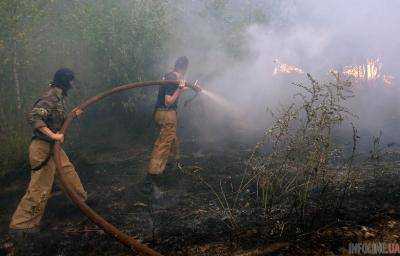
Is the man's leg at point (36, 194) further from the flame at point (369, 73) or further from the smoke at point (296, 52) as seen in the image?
the flame at point (369, 73)

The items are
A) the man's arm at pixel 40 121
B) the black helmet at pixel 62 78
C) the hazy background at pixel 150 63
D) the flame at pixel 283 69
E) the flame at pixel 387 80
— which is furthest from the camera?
the flame at pixel 283 69

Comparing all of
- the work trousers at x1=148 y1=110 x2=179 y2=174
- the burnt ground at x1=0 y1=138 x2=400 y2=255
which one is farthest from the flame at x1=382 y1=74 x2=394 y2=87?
the work trousers at x1=148 y1=110 x2=179 y2=174

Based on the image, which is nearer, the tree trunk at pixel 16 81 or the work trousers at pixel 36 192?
the work trousers at pixel 36 192

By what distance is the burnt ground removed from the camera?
4.20 m

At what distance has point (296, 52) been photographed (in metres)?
14.9

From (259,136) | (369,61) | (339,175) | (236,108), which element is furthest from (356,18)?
(339,175)

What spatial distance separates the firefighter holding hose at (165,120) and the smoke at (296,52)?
3735 millimetres

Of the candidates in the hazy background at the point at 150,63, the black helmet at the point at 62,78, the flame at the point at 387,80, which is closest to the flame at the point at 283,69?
the hazy background at the point at 150,63

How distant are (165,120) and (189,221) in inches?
91.9

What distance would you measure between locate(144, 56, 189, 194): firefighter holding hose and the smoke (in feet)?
12.3

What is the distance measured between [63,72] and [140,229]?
8.53 feet

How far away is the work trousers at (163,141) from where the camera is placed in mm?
6588

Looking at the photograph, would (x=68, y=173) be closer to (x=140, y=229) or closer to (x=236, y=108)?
(x=140, y=229)

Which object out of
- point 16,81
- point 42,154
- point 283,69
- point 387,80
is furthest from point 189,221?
point 387,80
